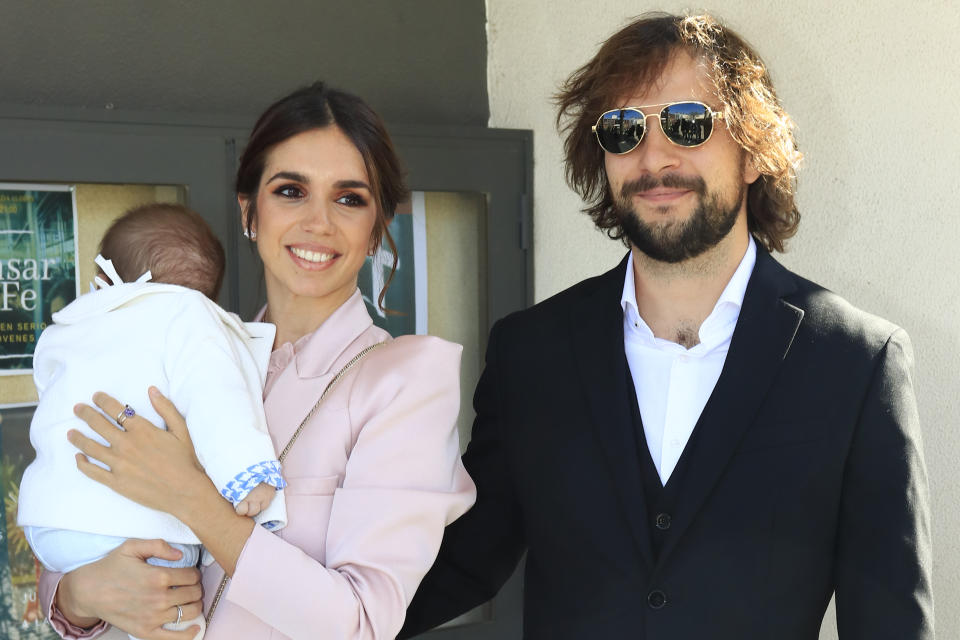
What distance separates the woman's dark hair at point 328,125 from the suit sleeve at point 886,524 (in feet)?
3.36

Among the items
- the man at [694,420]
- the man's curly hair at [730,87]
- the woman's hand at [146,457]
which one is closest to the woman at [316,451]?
the woman's hand at [146,457]

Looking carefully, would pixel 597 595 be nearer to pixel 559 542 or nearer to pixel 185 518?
pixel 559 542

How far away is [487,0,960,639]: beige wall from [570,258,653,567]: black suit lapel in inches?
32.3

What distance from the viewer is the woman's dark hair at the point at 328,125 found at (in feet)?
6.87

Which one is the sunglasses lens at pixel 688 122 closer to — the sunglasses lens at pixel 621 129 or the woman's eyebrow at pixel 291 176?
the sunglasses lens at pixel 621 129

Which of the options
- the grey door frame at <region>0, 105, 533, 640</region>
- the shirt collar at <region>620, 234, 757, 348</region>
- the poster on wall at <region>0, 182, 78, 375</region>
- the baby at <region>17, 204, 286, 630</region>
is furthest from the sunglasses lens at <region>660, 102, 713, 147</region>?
the poster on wall at <region>0, 182, 78, 375</region>

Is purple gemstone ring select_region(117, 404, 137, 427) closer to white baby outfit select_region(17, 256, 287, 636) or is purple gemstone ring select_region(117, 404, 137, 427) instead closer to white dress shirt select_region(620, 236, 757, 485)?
white baby outfit select_region(17, 256, 287, 636)

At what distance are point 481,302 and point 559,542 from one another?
5.58 feet

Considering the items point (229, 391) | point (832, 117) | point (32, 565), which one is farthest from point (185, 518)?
point (832, 117)

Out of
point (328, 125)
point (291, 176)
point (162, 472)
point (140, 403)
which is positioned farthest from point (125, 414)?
point (328, 125)

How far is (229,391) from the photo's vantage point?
5.95 ft

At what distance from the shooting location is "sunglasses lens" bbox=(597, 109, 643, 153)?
2.05 meters

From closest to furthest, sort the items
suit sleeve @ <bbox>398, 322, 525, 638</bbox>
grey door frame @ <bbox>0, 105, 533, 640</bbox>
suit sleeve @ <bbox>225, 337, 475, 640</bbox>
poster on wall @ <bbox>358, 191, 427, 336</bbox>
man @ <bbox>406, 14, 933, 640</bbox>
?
1. suit sleeve @ <bbox>225, 337, 475, 640</bbox>
2. man @ <bbox>406, 14, 933, 640</bbox>
3. suit sleeve @ <bbox>398, 322, 525, 638</bbox>
4. grey door frame @ <bbox>0, 105, 533, 640</bbox>
5. poster on wall @ <bbox>358, 191, 427, 336</bbox>

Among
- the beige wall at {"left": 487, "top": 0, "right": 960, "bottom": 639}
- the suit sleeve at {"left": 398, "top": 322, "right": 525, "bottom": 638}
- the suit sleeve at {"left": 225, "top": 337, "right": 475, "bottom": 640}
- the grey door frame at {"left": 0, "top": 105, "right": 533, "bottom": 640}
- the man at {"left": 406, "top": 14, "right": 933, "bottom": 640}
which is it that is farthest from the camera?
the grey door frame at {"left": 0, "top": 105, "right": 533, "bottom": 640}
